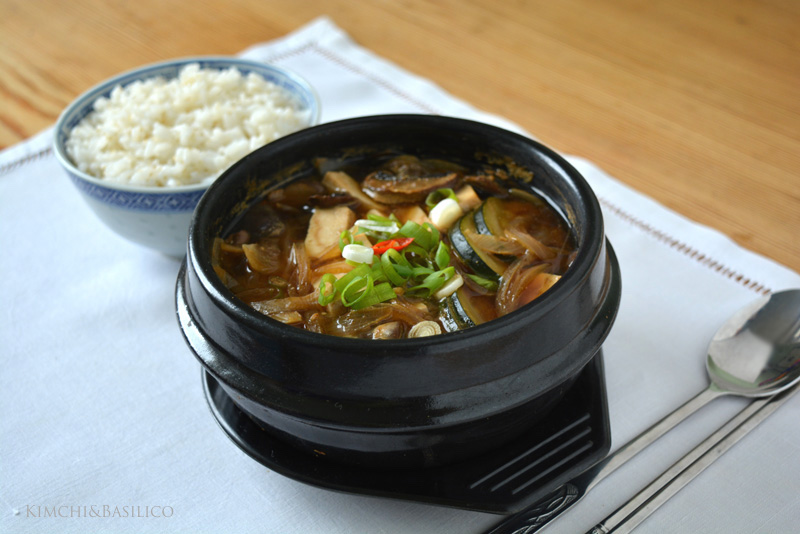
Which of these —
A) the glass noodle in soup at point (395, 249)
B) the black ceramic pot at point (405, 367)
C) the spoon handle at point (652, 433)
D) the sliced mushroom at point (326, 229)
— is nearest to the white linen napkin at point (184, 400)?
the spoon handle at point (652, 433)

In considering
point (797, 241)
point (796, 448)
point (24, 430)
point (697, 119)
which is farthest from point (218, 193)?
point (697, 119)

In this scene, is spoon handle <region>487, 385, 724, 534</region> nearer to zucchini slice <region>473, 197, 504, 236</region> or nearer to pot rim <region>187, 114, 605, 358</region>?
pot rim <region>187, 114, 605, 358</region>

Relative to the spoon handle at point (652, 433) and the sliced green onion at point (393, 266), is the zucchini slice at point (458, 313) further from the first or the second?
the spoon handle at point (652, 433)

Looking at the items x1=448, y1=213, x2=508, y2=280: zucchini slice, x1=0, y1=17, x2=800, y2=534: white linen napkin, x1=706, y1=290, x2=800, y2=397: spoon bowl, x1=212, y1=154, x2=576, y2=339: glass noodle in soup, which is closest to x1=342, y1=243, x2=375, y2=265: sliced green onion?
x1=212, y1=154, x2=576, y2=339: glass noodle in soup

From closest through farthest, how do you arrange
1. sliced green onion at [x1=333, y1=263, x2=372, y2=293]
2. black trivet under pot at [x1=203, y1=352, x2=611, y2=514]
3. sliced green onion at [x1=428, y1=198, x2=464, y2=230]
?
black trivet under pot at [x1=203, y1=352, x2=611, y2=514], sliced green onion at [x1=333, y1=263, x2=372, y2=293], sliced green onion at [x1=428, y1=198, x2=464, y2=230]

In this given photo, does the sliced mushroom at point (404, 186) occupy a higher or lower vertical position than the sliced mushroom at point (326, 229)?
higher

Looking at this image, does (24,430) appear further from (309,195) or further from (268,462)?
(309,195)
